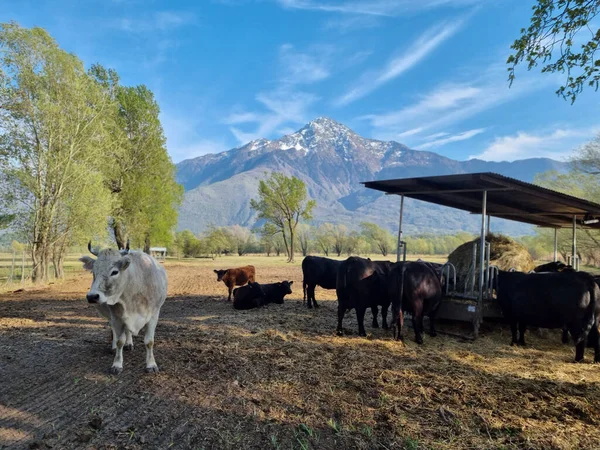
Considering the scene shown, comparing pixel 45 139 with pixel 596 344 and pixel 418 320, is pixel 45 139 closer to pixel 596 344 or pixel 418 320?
pixel 418 320

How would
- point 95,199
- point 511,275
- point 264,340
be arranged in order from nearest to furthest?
point 264,340
point 511,275
point 95,199

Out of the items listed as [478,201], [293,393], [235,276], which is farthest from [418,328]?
[235,276]

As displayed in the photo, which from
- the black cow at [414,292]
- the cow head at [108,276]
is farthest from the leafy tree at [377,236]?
the cow head at [108,276]

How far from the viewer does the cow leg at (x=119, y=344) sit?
209 inches

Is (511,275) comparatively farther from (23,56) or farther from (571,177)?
(571,177)

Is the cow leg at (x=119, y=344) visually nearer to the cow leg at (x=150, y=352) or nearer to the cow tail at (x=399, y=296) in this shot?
the cow leg at (x=150, y=352)

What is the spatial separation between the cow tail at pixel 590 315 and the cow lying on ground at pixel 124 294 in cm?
740

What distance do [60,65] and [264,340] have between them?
18.0 metres

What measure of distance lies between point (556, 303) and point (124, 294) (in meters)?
7.68

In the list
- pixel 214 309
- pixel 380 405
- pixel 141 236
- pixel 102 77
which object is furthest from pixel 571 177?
pixel 102 77

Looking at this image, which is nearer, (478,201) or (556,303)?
(556,303)

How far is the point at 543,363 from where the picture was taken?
20.2 ft

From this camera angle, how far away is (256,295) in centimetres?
1148

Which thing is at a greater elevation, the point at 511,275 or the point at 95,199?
the point at 95,199
